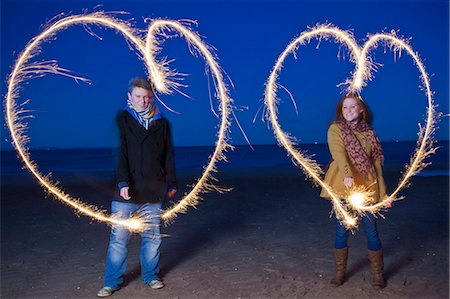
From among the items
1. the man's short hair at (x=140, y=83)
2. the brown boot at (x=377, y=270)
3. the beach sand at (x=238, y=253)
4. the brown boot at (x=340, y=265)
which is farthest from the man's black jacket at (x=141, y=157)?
→ the brown boot at (x=377, y=270)

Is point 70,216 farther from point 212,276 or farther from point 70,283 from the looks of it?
point 212,276

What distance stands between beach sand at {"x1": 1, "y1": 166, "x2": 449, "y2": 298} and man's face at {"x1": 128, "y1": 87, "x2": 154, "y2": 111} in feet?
6.13

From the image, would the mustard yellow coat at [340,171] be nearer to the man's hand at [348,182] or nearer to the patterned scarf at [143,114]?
the man's hand at [348,182]

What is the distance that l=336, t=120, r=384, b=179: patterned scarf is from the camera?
437 centimetres

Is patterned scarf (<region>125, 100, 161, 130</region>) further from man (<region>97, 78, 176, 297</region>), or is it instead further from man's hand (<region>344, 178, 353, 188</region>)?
man's hand (<region>344, 178, 353, 188</region>)

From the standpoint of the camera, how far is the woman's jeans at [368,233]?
4.50 metres

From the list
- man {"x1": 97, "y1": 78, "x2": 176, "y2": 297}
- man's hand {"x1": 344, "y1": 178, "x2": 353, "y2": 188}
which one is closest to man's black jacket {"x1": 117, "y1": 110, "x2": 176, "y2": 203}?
man {"x1": 97, "y1": 78, "x2": 176, "y2": 297}

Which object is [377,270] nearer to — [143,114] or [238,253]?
[238,253]

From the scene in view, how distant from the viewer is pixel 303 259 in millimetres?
5730

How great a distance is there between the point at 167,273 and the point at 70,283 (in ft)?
3.45

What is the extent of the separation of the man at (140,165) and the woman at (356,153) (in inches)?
62.5

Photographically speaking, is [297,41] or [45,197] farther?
[45,197]

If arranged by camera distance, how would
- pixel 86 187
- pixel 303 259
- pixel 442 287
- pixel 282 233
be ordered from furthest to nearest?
Result: pixel 86 187 → pixel 282 233 → pixel 303 259 → pixel 442 287

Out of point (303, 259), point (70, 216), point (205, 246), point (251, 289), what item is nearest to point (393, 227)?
point (303, 259)
